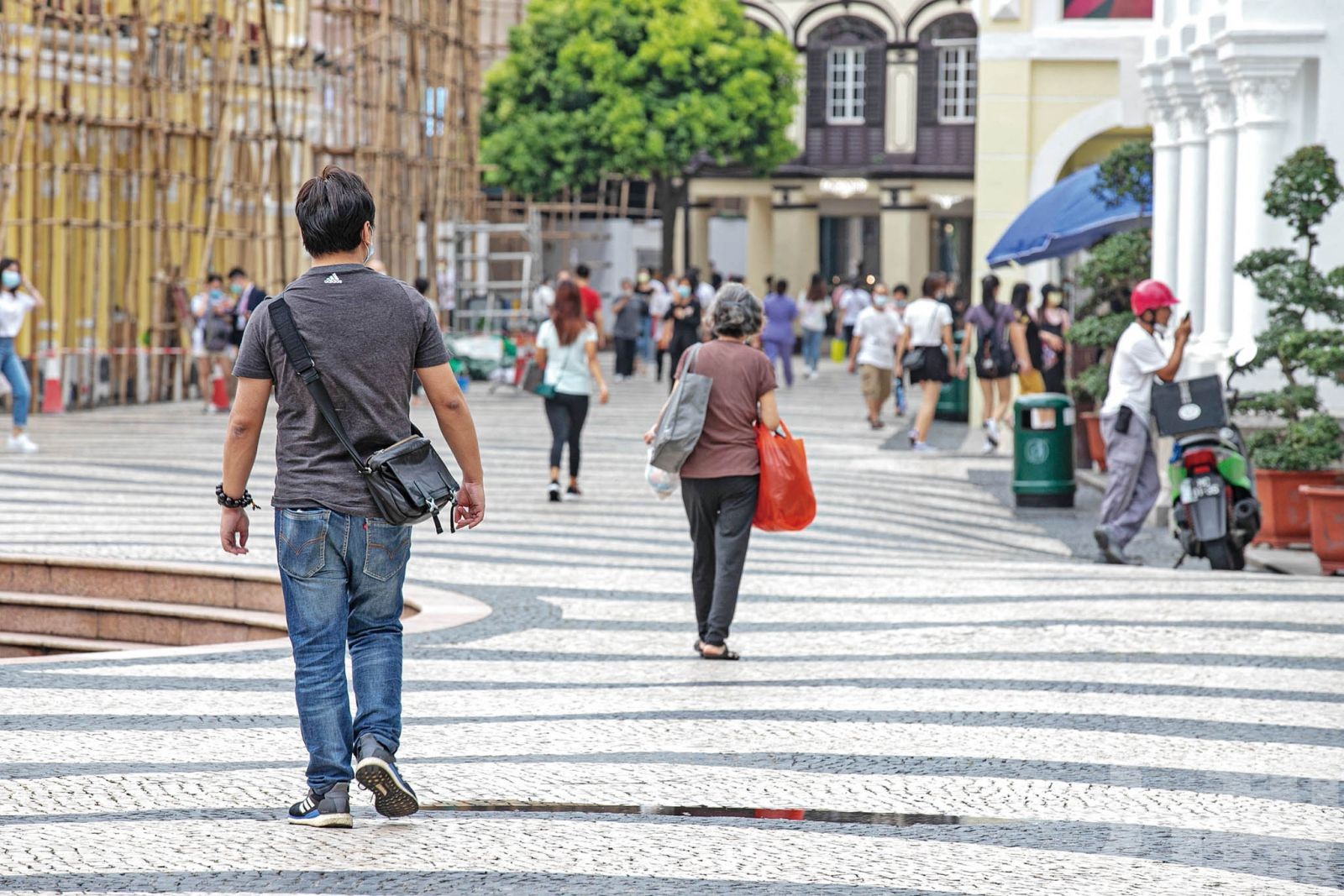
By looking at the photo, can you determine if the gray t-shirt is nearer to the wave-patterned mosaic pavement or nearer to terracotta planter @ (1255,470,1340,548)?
the wave-patterned mosaic pavement

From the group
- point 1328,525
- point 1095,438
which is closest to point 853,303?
point 1095,438

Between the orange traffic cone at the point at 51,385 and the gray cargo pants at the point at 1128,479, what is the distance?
15.2 metres

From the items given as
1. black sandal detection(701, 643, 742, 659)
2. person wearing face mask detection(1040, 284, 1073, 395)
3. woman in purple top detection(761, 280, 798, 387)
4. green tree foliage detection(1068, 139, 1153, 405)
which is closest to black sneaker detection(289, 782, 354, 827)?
black sandal detection(701, 643, 742, 659)

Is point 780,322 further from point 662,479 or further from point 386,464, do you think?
point 386,464

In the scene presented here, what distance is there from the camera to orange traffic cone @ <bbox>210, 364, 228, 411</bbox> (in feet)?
86.2

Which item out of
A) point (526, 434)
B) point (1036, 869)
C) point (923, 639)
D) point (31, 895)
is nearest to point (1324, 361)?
point (923, 639)

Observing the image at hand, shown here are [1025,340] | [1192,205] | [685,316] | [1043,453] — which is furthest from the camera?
[685,316]

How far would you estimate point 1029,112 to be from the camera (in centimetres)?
2548

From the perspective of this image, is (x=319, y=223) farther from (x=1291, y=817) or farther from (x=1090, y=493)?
(x=1090, y=493)

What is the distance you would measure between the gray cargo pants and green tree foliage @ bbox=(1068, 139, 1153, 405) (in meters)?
3.54

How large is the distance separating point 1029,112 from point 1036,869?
20738mm

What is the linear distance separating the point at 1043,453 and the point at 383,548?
12.2 metres

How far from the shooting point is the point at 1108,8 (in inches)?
981

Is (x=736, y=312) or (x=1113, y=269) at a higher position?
(x=1113, y=269)
